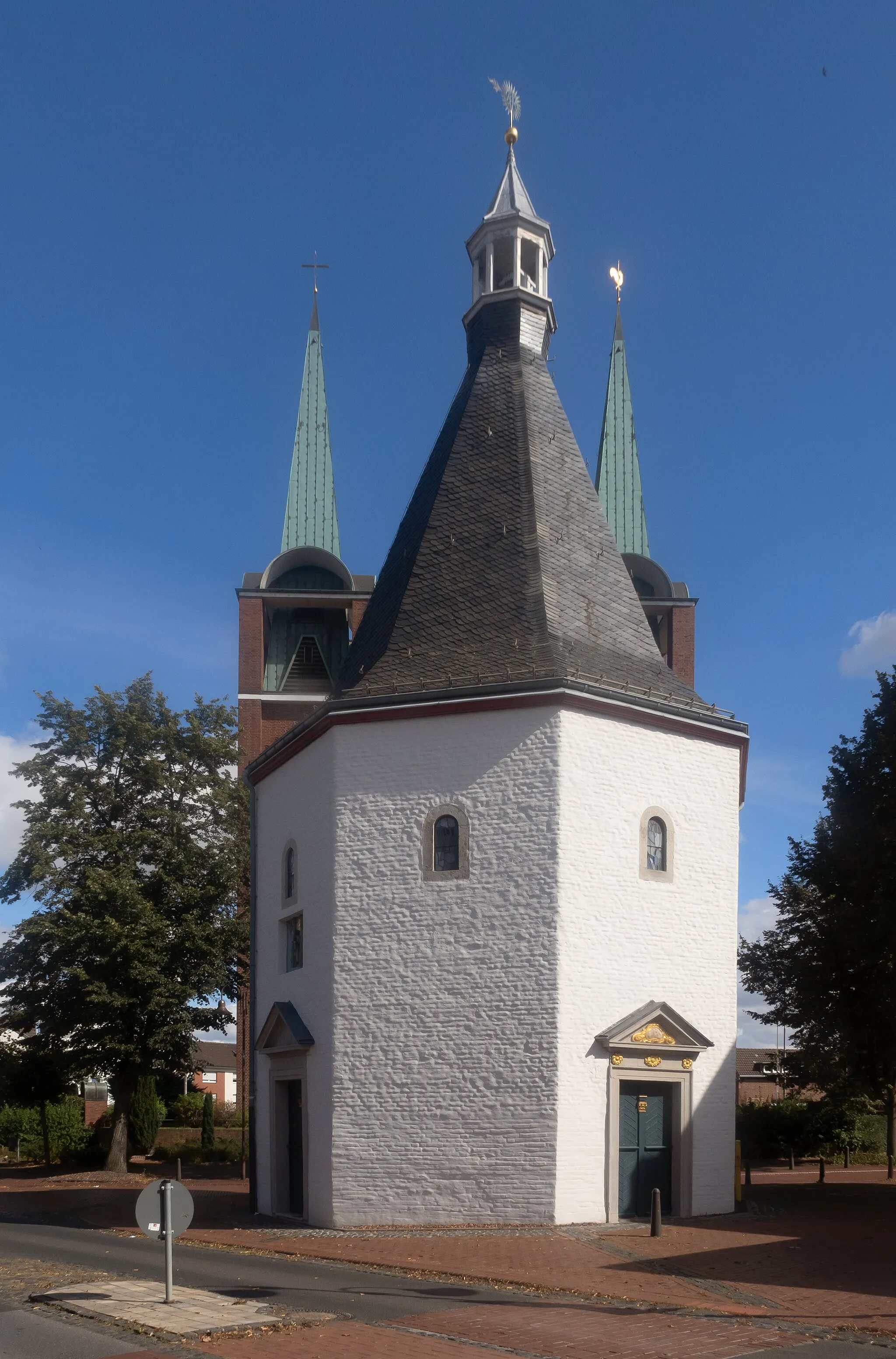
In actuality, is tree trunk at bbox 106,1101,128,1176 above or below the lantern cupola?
below

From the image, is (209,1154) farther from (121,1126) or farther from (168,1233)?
(168,1233)

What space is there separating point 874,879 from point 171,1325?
1488 cm

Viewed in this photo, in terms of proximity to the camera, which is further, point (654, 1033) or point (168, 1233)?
point (654, 1033)

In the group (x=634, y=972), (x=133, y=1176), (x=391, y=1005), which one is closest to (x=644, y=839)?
(x=634, y=972)

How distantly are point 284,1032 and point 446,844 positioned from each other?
4641 millimetres

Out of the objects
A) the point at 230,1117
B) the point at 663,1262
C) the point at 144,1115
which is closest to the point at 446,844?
the point at 663,1262

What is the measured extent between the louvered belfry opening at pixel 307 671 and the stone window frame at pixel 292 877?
783 inches

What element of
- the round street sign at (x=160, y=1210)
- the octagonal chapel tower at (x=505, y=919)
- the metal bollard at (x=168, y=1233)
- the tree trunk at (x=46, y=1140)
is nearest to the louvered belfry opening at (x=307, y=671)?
the tree trunk at (x=46, y=1140)

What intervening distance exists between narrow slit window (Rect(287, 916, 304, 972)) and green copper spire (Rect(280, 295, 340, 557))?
23.0m

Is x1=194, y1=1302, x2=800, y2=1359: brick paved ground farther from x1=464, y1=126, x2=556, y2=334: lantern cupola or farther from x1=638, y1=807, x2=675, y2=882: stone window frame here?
x1=464, y1=126, x2=556, y2=334: lantern cupola

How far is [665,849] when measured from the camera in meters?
20.8

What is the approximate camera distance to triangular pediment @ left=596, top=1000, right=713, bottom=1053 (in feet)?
63.2

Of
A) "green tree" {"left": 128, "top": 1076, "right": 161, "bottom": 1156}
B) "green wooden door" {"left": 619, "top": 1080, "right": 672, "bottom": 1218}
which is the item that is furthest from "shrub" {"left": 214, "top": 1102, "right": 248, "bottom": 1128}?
"green wooden door" {"left": 619, "top": 1080, "right": 672, "bottom": 1218}

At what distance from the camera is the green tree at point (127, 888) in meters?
33.0
